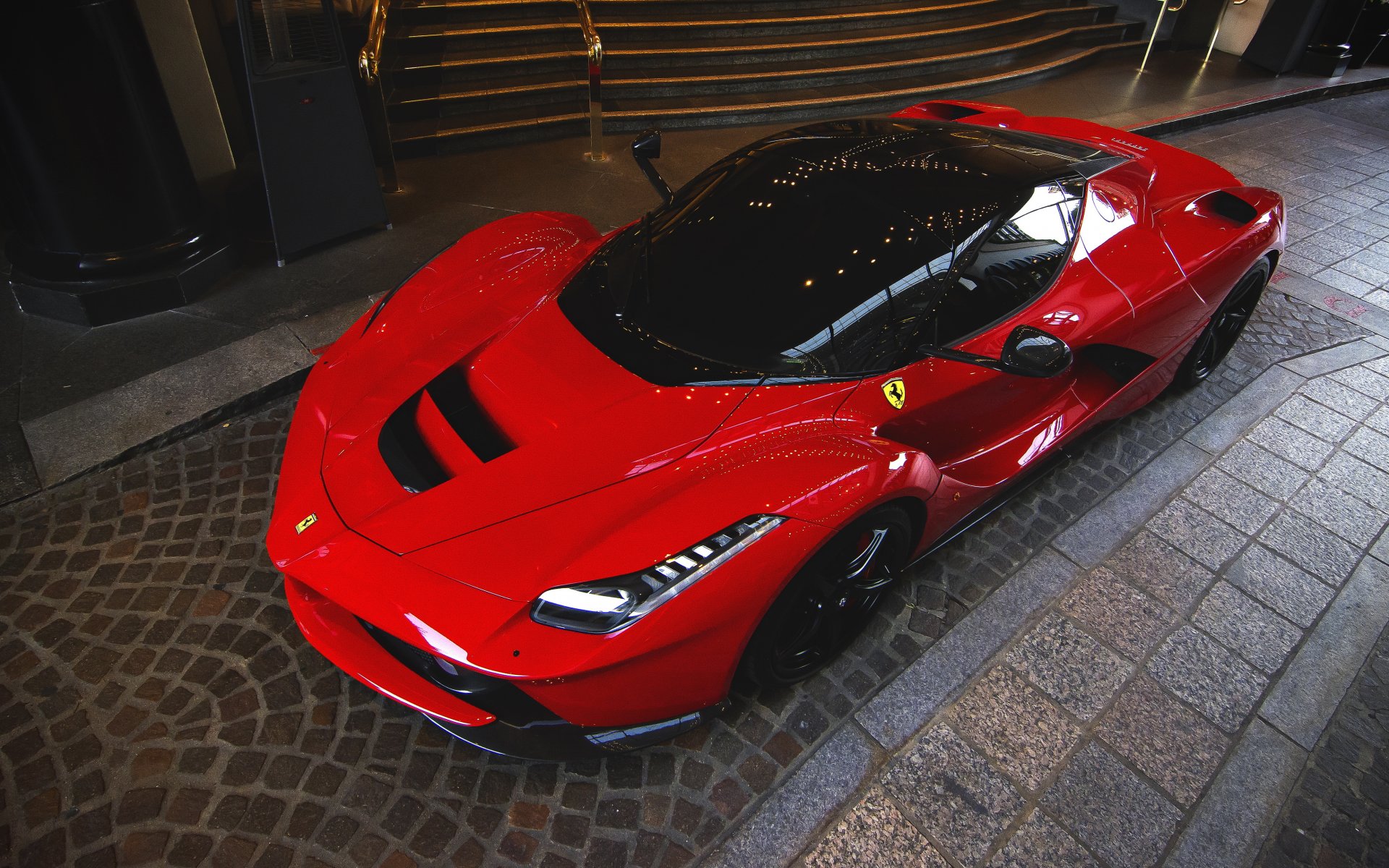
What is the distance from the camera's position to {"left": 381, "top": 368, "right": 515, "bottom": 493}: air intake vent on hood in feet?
6.63

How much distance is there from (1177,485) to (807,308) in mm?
2015

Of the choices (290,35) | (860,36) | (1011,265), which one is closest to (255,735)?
(1011,265)

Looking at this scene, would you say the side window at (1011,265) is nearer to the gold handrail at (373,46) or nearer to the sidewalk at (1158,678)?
the sidewalk at (1158,678)

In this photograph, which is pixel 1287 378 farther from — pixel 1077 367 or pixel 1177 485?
pixel 1077 367

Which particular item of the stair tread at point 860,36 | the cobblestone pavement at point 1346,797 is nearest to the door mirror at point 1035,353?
the cobblestone pavement at point 1346,797

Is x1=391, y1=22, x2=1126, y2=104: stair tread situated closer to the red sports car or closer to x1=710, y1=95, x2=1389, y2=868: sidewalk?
the red sports car

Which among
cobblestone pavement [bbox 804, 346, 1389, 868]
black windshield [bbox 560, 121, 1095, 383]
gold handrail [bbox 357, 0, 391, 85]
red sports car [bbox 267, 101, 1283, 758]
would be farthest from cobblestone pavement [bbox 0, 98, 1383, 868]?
gold handrail [bbox 357, 0, 391, 85]

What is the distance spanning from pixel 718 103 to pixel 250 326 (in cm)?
427

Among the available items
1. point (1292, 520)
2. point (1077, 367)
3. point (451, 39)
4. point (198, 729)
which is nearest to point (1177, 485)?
point (1292, 520)

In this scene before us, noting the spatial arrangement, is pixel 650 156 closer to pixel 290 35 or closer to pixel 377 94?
pixel 290 35

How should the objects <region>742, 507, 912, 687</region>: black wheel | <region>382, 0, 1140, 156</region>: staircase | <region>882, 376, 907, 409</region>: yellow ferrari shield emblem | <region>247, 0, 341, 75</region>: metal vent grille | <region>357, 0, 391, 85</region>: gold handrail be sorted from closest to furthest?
<region>742, 507, 912, 687</region>: black wheel → <region>882, 376, 907, 409</region>: yellow ferrari shield emblem → <region>247, 0, 341, 75</region>: metal vent grille → <region>357, 0, 391, 85</region>: gold handrail → <region>382, 0, 1140, 156</region>: staircase

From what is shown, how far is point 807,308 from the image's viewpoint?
2178 millimetres

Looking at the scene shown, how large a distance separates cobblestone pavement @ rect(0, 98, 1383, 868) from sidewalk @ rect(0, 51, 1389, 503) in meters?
0.38

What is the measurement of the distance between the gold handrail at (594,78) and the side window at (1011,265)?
3.41 metres
